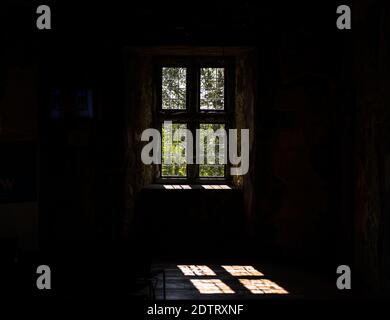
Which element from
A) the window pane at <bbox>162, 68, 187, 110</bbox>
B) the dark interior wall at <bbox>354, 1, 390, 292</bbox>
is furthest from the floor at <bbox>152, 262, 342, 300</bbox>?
the window pane at <bbox>162, 68, 187, 110</bbox>

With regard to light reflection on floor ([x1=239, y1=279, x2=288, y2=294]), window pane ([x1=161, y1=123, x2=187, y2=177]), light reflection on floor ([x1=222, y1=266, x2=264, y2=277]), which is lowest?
light reflection on floor ([x1=222, y1=266, x2=264, y2=277])

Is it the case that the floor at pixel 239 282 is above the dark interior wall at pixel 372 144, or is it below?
below

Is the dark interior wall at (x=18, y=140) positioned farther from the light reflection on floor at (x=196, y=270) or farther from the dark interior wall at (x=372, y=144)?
the dark interior wall at (x=372, y=144)

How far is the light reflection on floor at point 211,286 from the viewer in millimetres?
5371

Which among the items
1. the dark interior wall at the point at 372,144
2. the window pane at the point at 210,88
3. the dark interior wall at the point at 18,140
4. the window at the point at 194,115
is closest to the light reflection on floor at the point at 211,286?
the dark interior wall at the point at 372,144

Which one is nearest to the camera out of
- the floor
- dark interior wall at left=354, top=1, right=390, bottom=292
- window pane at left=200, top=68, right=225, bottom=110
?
dark interior wall at left=354, top=1, right=390, bottom=292

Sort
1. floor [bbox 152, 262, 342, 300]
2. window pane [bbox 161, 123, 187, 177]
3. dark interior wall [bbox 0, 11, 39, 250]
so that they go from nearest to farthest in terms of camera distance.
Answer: floor [bbox 152, 262, 342, 300] → dark interior wall [bbox 0, 11, 39, 250] → window pane [bbox 161, 123, 187, 177]

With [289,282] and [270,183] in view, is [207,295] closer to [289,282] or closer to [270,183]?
[289,282]

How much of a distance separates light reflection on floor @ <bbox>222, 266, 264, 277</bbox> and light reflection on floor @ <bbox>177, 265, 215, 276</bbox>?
240mm

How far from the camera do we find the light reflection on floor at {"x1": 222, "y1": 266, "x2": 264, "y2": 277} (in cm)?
616

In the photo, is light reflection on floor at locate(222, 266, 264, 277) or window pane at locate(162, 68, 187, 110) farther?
window pane at locate(162, 68, 187, 110)

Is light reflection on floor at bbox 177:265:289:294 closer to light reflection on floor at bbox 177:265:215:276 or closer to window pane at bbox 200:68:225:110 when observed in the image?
light reflection on floor at bbox 177:265:215:276
